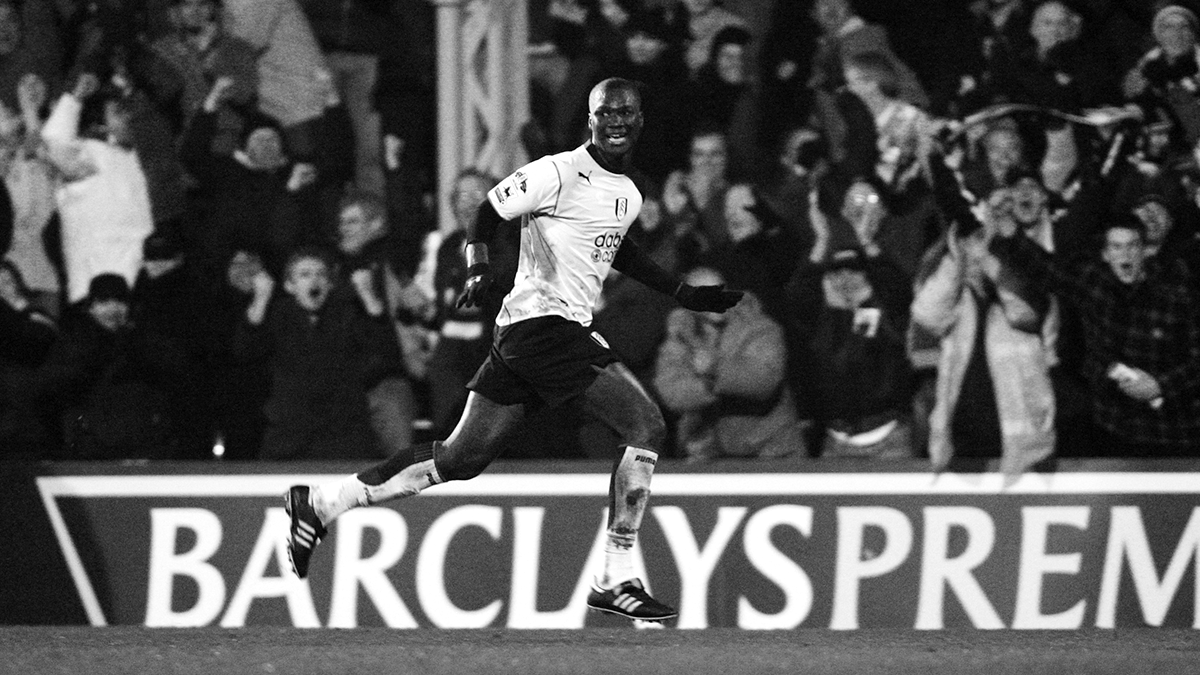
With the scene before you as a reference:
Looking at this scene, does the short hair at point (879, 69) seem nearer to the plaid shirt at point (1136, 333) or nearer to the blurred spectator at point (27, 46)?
the plaid shirt at point (1136, 333)

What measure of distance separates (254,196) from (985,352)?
4.07 meters

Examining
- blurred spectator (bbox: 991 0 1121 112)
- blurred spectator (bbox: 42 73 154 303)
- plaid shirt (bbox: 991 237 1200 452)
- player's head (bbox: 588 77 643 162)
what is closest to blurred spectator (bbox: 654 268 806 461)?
plaid shirt (bbox: 991 237 1200 452)

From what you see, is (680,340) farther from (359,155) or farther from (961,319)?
(359,155)

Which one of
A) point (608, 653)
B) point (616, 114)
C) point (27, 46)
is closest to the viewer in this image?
point (608, 653)

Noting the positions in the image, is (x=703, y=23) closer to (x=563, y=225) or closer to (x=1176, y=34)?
(x=1176, y=34)

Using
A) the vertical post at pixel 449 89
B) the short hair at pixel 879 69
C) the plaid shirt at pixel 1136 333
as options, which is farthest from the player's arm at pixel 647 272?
the short hair at pixel 879 69

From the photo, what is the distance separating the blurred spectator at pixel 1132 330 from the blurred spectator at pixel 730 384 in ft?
4.04

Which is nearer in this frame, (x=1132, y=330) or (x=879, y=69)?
(x=1132, y=330)

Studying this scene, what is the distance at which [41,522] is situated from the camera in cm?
923

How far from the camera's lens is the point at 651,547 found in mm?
8906

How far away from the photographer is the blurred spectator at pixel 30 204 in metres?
10.1

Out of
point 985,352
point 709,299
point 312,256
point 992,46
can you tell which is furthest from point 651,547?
point 992,46

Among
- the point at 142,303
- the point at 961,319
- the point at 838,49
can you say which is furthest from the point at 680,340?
the point at 142,303

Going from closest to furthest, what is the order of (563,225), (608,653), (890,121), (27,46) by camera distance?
(608,653) → (563,225) → (890,121) → (27,46)
